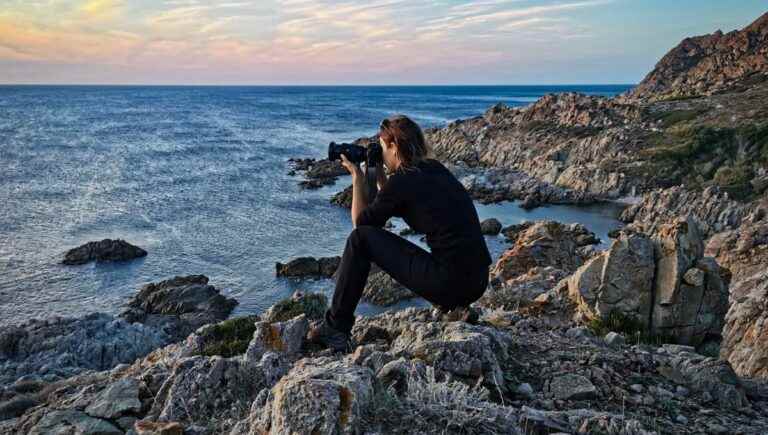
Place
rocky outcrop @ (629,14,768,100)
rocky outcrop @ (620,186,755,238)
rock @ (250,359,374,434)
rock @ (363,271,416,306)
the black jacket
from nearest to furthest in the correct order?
rock @ (250,359,374,434), the black jacket, rock @ (363,271,416,306), rocky outcrop @ (620,186,755,238), rocky outcrop @ (629,14,768,100)

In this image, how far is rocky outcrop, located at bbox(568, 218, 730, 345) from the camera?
11008 millimetres

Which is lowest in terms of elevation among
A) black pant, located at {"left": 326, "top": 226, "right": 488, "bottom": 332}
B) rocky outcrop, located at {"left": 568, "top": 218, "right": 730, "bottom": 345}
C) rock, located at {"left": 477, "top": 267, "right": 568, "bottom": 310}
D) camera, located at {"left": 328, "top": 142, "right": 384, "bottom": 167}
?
rock, located at {"left": 477, "top": 267, "right": 568, "bottom": 310}

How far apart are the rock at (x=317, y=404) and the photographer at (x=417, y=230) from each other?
5.90 feet

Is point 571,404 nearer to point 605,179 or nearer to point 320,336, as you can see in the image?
point 320,336

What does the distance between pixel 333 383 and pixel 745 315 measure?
10.2 m

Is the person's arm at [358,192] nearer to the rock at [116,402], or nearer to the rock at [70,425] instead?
the rock at [116,402]

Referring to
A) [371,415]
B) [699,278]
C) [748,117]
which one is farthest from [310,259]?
[748,117]

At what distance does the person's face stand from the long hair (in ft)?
0.15

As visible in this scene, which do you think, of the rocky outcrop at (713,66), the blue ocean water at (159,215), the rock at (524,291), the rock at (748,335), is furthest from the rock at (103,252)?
the rocky outcrop at (713,66)

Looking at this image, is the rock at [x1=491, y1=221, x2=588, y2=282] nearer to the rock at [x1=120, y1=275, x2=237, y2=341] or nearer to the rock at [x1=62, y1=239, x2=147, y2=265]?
the rock at [x1=120, y1=275, x2=237, y2=341]

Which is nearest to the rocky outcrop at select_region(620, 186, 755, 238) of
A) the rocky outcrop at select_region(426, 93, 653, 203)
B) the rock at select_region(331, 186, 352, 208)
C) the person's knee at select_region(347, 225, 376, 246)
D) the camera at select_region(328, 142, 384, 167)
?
the rocky outcrop at select_region(426, 93, 653, 203)

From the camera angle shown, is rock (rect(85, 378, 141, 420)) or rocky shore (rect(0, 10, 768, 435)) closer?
rocky shore (rect(0, 10, 768, 435))

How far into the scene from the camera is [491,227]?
39125 millimetres

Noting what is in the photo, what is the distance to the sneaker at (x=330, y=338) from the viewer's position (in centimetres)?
658
